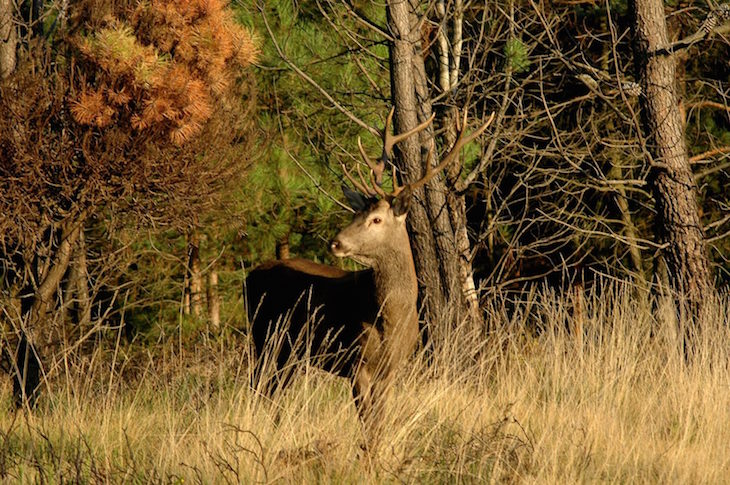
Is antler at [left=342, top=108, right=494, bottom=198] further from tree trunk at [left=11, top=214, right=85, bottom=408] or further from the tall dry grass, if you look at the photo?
tree trunk at [left=11, top=214, right=85, bottom=408]

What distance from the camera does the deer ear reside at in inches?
252

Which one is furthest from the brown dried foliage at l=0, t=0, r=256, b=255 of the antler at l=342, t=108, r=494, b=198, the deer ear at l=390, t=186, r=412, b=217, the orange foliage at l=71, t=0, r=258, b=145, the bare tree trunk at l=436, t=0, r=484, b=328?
the bare tree trunk at l=436, t=0, r=484, b=328

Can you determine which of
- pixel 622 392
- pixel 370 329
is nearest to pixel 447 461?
pixel 370 329

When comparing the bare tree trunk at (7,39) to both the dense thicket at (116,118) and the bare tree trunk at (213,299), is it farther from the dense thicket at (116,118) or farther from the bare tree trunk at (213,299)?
the bare tree trunk at (213,299)

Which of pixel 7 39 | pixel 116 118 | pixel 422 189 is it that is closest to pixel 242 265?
pixel 116 118

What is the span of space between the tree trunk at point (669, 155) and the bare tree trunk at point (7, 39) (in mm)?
4635

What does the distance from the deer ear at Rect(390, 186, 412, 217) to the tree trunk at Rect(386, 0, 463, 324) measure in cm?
149

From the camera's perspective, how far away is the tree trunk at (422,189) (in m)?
7.97

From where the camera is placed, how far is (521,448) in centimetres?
519

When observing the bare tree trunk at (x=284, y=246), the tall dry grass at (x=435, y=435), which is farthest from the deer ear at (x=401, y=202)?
the bare tree trunk at (x=284, y=246)

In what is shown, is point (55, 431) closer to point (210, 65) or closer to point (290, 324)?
point (290, 324)

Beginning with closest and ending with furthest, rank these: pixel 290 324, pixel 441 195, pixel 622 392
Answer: pixel 622 392, pixel 290 324, pixel 441 195

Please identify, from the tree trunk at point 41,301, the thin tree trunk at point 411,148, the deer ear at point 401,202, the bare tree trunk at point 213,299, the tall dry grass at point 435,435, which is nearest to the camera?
the tall dry grass at point 435,435

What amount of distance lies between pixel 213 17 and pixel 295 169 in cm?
604
